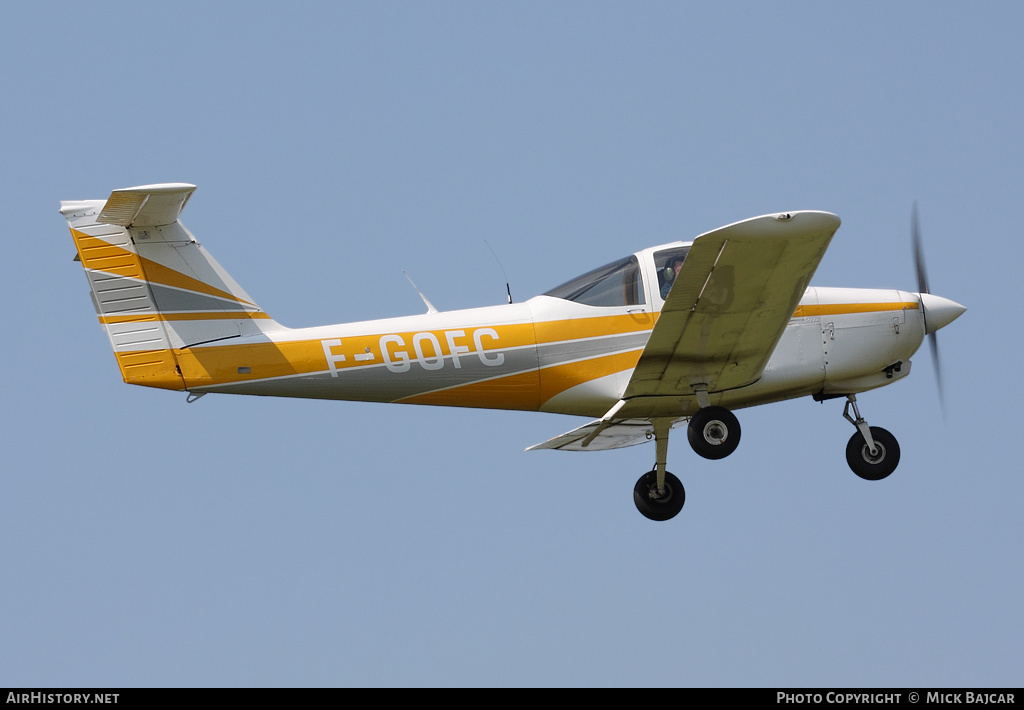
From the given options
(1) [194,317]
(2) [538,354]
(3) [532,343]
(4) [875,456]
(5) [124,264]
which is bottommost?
(4) [875,456]

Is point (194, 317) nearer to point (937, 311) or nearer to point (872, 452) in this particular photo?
point (872, 452)

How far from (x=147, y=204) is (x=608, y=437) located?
5.32 m

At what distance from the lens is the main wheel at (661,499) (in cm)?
1248

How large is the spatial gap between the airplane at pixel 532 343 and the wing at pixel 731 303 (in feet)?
0.08

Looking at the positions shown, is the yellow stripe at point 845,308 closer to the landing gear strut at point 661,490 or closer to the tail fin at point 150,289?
the landing gear strut at point 661,490

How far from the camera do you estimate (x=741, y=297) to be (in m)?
10.3

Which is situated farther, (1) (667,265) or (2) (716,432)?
(1) (667,265)

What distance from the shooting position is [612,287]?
11.4 m

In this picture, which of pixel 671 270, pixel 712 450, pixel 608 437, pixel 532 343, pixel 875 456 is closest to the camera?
pixel 712 450

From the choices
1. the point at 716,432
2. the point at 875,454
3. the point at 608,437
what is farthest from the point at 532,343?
the point at 875,454

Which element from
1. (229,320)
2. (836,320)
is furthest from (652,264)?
(229,320)

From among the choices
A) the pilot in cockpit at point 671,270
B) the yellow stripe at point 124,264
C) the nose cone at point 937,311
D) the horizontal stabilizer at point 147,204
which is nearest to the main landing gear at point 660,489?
the pilot in cockpit at point 671,270
